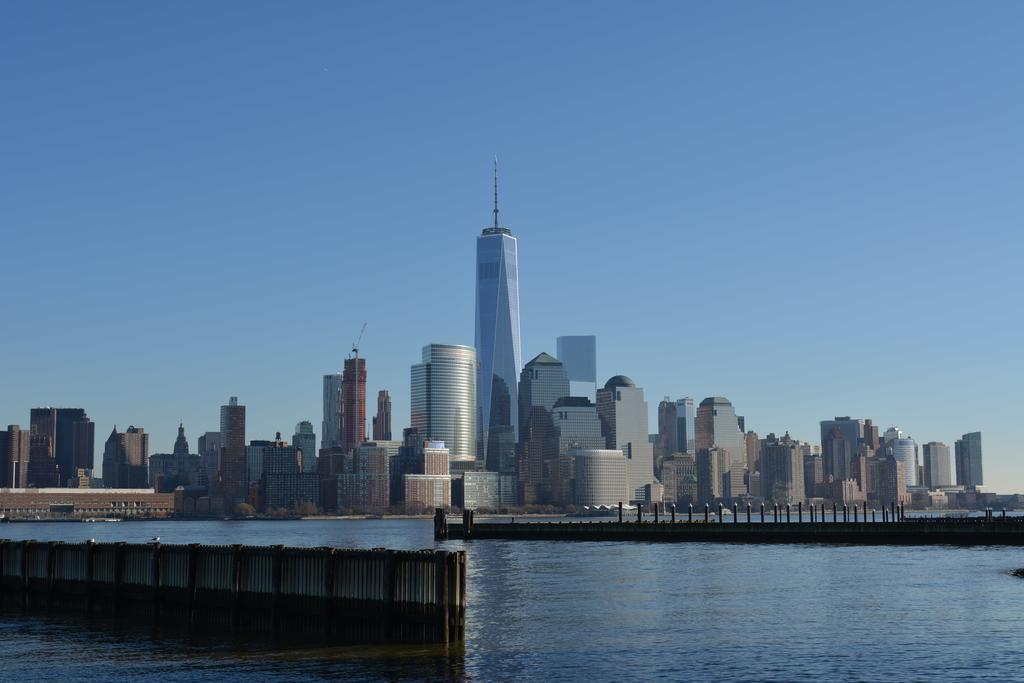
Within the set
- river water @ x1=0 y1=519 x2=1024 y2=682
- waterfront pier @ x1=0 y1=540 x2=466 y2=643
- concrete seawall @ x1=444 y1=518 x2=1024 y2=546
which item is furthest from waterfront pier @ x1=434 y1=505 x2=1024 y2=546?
waterfront pier @ x1=0 y1=540 x2=466 y2=643

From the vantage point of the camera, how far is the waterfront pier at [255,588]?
5156cm

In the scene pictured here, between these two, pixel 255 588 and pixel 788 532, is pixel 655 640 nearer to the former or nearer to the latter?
pixel 255 588

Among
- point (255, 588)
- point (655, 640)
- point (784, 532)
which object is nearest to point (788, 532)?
point (784, 532)

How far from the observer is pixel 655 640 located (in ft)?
180

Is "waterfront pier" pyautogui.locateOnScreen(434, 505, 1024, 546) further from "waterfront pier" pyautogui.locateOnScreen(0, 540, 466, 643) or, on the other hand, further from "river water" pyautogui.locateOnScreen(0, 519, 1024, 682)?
"waterfront pier" pyautogui.locateOnScreen(0, 540, 466, 643)

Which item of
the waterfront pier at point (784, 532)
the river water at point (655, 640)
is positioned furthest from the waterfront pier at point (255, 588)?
the waterfront pier at point (784, 532)

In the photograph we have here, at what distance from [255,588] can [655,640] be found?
19106mm

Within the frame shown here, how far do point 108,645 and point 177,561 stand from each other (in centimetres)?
1145

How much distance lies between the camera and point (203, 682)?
43.6 metres

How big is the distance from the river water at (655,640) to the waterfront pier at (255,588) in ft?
7.78

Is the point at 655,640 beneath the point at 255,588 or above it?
beneath

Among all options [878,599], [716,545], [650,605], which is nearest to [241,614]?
[650,605]

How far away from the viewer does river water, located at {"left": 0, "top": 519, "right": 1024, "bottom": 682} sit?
1806 inches

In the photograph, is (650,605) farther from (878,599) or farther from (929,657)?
(929,657)
